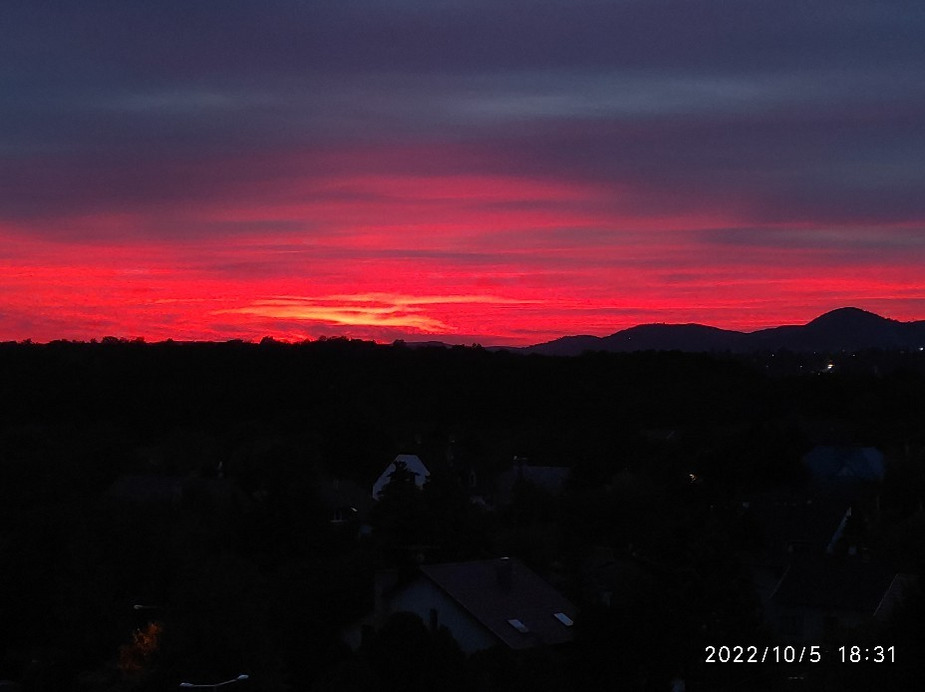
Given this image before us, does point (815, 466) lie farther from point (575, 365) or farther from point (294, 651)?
point (575, 365)

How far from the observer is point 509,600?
3130cm

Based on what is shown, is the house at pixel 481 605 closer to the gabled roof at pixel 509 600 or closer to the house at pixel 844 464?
the gabled roof at pixel 509 600

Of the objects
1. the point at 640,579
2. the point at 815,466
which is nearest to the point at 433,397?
the point at 815,466

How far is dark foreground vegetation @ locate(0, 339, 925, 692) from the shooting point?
2650 cm

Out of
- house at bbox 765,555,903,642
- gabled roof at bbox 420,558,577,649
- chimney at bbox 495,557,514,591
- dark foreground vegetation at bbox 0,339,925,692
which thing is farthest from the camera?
chimney at bbox 495,557,514,591

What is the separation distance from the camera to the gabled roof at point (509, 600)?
29641 mm

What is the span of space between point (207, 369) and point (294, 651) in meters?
75.6

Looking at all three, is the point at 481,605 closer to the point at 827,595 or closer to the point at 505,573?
the point at 505,573

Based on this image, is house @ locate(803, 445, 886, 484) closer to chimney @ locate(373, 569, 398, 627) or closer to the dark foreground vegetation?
the dark foreground vegetation

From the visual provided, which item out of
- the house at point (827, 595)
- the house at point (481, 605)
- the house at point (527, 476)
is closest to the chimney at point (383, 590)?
the house at point (481, 605)

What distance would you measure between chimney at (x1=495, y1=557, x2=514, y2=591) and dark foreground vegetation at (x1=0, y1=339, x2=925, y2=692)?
6.20 ft

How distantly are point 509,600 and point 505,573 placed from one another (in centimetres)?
106

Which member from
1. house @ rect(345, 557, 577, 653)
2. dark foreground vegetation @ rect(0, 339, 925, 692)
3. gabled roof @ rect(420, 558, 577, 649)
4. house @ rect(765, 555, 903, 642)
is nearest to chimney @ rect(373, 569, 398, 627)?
house @ rect(345, 557, 577, 653)

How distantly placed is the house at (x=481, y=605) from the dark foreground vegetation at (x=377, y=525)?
90 cm
